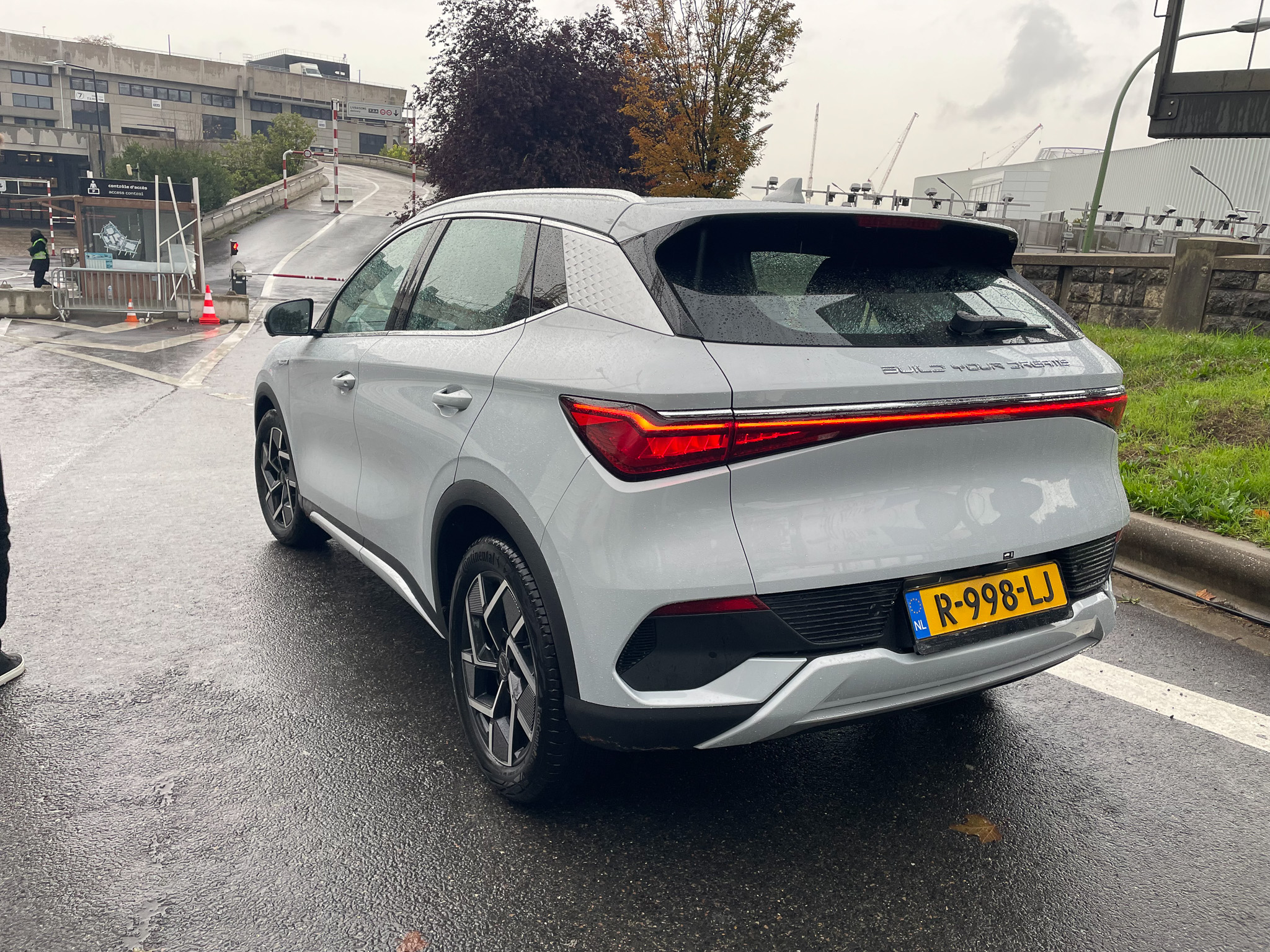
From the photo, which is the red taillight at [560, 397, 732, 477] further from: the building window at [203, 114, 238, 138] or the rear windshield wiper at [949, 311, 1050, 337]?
the building window at [203, 114, 238, 138]

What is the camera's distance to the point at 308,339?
4.47 metres

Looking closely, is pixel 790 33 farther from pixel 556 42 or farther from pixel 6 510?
pixel 6 510

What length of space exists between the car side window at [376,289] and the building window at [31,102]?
347 ft

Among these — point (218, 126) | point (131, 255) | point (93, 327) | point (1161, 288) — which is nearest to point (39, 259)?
point (131, 255)

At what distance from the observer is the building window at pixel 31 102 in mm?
89875

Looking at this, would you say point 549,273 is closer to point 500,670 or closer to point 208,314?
point 500,670

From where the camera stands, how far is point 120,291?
1855 centimetres

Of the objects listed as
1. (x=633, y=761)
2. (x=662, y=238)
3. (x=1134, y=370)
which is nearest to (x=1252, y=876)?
(x=633, y=761)

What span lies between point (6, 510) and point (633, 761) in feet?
8.06

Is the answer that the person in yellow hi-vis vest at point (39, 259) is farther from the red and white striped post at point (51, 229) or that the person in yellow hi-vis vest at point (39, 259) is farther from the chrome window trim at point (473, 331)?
the chrome window trim at point (473, 331)

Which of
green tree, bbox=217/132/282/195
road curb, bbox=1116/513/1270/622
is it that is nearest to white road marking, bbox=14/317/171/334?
road curb, bbox=1116/513/1270/622

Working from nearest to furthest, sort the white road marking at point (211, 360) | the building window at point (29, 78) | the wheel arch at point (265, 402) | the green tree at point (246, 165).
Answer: the wheel arch at point (265, 402) → the white road marking at point (211, 360) → the green tree at point (246, 165) → the building window at point (29, 78)

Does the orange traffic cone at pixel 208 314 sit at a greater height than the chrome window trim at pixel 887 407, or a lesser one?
lesser

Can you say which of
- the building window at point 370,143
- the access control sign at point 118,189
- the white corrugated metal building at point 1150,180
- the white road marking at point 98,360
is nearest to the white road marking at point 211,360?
the white road marking at point 98,360
